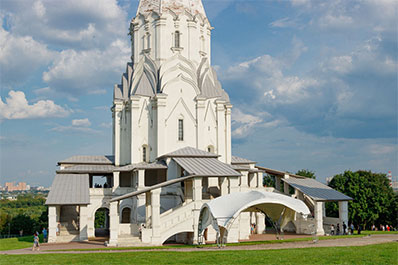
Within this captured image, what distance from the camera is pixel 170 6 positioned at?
128ft

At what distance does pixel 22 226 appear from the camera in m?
57.2

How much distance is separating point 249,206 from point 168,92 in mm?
17973

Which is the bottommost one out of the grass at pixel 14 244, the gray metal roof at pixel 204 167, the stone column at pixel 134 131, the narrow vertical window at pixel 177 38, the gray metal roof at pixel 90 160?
the grass at pixel 14 244

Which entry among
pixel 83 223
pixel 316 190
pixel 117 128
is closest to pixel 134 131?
pixel 117 128

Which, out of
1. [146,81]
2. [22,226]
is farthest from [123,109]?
[22,226]

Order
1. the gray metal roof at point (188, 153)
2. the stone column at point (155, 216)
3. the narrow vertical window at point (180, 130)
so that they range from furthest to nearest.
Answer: the narrow vertical window at point (180, 130)
the gray metal roof at point (188, 153)
the stone column at point (155, 216)

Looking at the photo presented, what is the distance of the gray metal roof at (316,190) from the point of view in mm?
32906

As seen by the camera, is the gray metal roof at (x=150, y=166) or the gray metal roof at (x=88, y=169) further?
the gray metal roof at (x=88, y=169)

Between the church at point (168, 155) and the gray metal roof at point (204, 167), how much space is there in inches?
3.0

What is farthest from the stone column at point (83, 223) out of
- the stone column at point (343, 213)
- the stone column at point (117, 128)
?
the stone column at point (343, 213)

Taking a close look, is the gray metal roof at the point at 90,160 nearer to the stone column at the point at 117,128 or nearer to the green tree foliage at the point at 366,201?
the stone column at the point at 117,128

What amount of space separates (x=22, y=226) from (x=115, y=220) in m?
36.8

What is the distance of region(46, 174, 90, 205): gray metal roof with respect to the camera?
1158 inches

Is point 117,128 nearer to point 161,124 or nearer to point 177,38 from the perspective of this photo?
point 161,124
